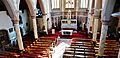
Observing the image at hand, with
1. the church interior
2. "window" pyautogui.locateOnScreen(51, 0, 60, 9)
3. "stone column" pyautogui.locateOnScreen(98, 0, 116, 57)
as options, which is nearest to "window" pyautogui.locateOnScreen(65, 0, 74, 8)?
the church interior

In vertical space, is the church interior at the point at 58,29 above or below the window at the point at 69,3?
below

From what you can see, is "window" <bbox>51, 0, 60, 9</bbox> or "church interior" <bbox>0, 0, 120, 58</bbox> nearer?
"church interior" <bbox>0, 0, 120, 58</bbox>

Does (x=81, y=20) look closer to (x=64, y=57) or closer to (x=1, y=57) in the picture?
(x=64, y=57)

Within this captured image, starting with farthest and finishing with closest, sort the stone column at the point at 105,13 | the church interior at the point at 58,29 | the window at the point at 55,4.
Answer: the window at the point at 55,4 → the church interior at the point at 58,29 → the stone column at the point at 105,13

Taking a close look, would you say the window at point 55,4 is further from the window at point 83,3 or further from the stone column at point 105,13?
the stone column at point 105,13

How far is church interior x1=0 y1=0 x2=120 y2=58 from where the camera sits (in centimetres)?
1226

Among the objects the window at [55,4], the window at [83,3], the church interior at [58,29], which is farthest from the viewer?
the window at [55,4]

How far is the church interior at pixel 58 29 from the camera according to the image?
483 inches

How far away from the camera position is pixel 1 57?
37.8ft

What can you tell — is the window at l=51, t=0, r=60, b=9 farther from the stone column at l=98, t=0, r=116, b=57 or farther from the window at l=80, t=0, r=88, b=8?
the stone column at l=98, t=0, r=116, b=57

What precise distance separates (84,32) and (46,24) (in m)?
5.70

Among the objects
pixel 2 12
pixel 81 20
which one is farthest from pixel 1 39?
pixel 81 20

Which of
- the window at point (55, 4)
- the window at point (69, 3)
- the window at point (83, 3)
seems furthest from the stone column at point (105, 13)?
the window at point (55, 4)

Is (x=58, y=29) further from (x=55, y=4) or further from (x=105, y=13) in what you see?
(x=105, y=13)
